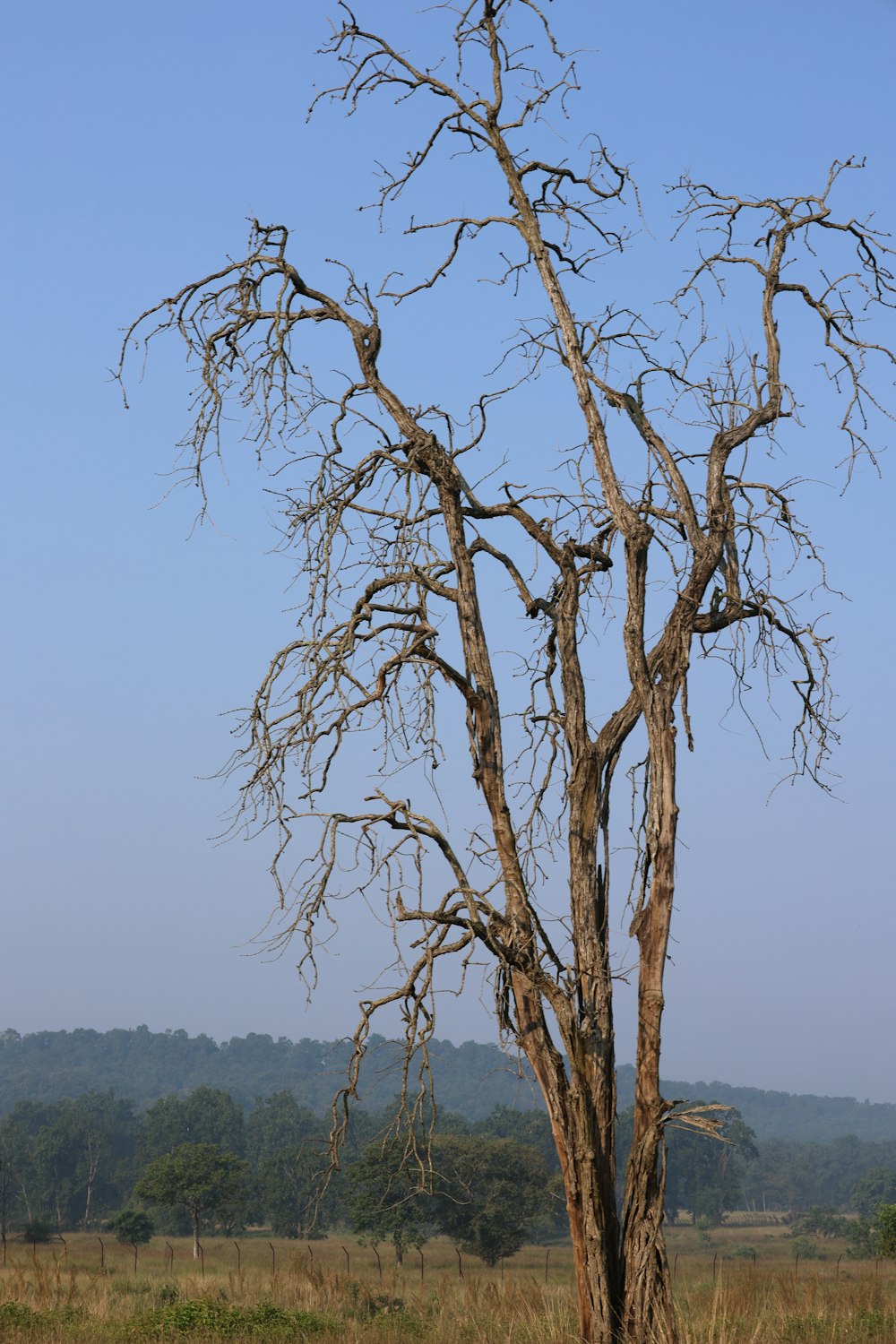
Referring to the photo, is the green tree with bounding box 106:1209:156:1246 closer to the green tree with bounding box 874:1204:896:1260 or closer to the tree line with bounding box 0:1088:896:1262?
the tree line with bounding box 0:1088:896:1262

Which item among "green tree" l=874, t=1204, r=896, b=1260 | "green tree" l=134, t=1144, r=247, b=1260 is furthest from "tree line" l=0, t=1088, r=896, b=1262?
"green tree" l=874, t=1204, r=896, b=1260

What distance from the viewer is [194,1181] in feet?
136

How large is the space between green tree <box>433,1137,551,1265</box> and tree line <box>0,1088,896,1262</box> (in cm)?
6

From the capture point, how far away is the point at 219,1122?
7706cm

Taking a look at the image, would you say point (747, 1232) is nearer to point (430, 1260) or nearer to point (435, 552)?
point (430, 1260)

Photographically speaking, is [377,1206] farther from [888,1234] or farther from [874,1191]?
[874,1191]

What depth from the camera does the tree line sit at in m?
Result: 41.5

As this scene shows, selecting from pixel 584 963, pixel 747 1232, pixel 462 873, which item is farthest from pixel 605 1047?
pixel 747 1232

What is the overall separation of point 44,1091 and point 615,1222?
17835cm

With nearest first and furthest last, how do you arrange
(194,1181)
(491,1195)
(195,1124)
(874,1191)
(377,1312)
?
(377,1312) < (491,1195) < (194,1181) < (195,1124) < (874,1191)

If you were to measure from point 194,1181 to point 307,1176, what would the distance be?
739 inches

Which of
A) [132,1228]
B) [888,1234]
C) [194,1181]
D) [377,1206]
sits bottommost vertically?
[132,1228]

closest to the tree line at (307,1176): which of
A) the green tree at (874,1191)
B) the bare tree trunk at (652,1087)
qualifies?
the green tree at (874,1191)

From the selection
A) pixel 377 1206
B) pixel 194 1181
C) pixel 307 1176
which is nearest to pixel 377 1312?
pixel 377 1206
